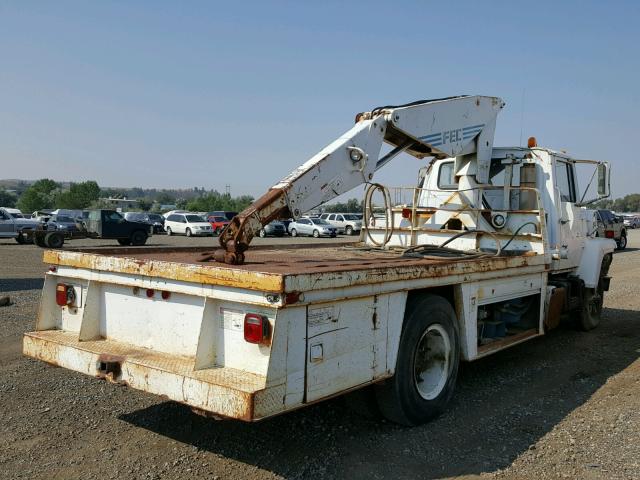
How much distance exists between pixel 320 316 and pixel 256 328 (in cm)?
44

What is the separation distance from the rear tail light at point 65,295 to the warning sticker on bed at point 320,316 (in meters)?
2.37

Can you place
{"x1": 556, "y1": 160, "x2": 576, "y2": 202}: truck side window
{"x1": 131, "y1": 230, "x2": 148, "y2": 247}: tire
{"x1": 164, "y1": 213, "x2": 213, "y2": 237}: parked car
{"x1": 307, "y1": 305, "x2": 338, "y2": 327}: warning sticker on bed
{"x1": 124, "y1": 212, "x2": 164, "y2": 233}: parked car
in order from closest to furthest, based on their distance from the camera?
1. {"x1": 307, "y1": 305, "x2": 338, "y2": 327}: warning sticker on bed
2. {"x1": 556, "y1": 160, "x2": 576, "y2": 202}: truck side window
3. {"x1": 131, "y1": 230, "x2": 148, "y2": 247}: tire
4. {"x1": 164, "y1": 213, "x2": 213, "y2": 237}: parked car
5. {"x1": 124, "y1": 212, "x2": 164, "y2": 233}: parked car

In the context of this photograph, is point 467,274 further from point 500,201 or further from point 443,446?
point 500,201

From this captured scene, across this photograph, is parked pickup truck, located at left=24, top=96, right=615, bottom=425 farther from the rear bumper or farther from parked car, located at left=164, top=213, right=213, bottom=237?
parked car, located at left=164, top=213, right=213, bottom=237

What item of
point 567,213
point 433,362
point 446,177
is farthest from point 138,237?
point 433,362

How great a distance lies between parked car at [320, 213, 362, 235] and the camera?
4547 cm

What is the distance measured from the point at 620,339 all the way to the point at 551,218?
2.31 m

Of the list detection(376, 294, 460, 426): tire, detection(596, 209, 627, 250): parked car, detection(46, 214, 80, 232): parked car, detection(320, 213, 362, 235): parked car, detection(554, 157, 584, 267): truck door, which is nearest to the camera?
detection(376, 294, 460, 426): tire

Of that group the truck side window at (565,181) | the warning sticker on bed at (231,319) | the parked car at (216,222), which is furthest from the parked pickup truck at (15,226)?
the warning sticker on bed at (231,319)

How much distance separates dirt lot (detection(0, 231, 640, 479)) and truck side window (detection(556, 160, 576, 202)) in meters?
2.68

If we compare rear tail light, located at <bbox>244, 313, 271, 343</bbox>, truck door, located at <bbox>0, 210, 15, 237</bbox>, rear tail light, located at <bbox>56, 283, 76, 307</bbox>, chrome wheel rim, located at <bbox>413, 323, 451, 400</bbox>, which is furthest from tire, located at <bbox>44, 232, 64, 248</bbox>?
rear tail light, located at <bbox>244, 313, 271, 343</bbox>

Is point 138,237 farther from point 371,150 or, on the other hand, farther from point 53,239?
point 371,150

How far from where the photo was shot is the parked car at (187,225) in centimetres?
4128

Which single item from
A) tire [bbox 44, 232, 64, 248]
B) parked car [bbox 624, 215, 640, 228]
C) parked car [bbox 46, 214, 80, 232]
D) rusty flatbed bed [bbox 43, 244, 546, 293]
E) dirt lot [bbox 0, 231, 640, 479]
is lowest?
dirt lot [bbox 0, 231, 640, 479]
